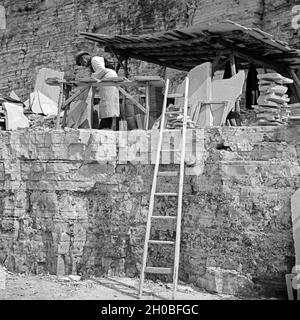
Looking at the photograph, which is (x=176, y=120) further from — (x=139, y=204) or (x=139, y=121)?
(x=139, y=121)

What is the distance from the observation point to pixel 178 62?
1155 centimetres

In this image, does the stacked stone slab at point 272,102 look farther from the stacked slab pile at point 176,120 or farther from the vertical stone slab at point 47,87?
the vertical stone slab at point 47,87

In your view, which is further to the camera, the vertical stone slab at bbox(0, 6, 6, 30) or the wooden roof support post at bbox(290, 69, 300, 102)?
the vertical stone slab at bbox(0, 6, 6, 30)

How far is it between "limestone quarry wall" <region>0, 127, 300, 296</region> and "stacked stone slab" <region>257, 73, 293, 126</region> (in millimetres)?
412

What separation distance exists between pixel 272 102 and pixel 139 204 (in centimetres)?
208

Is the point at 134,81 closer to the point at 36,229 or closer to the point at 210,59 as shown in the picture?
the point at 36,229

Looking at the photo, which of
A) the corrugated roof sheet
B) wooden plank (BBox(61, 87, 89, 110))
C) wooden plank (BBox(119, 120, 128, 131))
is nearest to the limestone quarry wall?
wooden plank (BBox(119, 120, 128, 131))

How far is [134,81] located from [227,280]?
2.94 meters

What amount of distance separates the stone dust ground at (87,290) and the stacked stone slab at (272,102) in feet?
7.05

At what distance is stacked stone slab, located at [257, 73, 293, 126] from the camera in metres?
7.10

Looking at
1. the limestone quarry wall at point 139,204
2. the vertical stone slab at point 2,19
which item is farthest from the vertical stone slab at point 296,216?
the vertical stone slab at point 2,19

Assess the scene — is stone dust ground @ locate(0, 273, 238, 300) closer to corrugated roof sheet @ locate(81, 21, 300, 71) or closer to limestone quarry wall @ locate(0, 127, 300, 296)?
limestone quarry wall @ locate(0, 127, 300, 296)

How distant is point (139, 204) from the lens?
7.29 meters

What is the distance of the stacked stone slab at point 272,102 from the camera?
23.3ft
